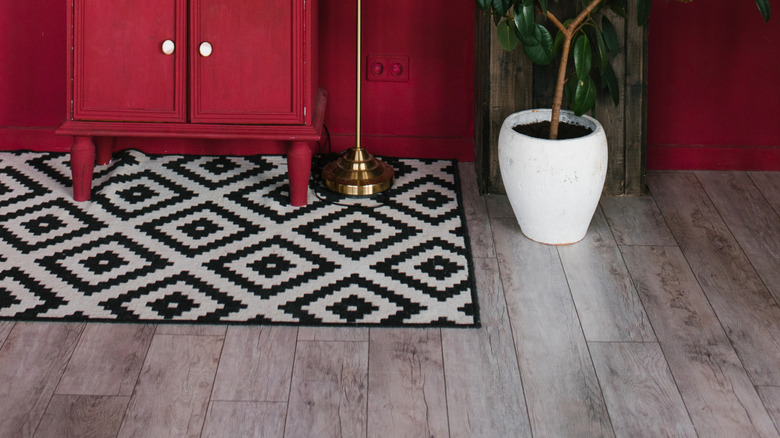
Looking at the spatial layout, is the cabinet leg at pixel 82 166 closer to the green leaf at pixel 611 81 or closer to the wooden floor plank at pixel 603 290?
the wooden floor plank at pixel 603 290

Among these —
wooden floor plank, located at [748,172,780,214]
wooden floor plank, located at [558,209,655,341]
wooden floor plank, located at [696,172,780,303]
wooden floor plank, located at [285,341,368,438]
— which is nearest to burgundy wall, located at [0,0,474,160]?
wooden floor plank, located at [558,209,655,341]

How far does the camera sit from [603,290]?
2.62 m

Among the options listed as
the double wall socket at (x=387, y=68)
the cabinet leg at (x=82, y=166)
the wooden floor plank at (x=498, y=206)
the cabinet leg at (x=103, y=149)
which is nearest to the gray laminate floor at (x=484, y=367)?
the wooden floor plank at (x=498, y=206)

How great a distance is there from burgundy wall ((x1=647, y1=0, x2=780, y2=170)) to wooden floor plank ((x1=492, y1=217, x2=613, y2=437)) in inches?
33.2

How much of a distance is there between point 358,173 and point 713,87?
4.33ft

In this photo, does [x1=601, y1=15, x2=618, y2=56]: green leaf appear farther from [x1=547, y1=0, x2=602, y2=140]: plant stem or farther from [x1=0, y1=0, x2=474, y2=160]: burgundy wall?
[x1=0, y1=0, x2=474, y2=160]: burgundy wall

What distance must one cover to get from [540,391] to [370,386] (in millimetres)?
397

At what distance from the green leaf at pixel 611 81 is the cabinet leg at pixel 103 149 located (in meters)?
1.78

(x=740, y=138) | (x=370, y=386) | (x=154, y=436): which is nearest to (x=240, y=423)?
(x=154, y=436)

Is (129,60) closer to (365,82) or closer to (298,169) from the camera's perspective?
(298,169)

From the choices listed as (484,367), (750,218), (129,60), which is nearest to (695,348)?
(484,367)

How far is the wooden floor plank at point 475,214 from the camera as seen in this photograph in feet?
9.41

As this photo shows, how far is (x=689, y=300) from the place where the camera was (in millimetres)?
2562

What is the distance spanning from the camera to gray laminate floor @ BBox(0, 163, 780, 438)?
6.76ft
